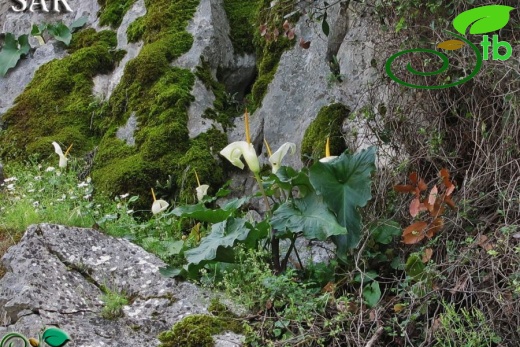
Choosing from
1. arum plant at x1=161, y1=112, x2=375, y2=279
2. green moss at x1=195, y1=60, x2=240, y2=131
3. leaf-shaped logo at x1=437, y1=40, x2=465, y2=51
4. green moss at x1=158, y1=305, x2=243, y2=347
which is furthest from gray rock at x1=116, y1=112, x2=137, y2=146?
leaf-shaped logo at x1=437, y1=40, x2=465, y2=51

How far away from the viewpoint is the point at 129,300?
4121 mm

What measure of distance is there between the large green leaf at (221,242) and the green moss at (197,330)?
0.33 metres

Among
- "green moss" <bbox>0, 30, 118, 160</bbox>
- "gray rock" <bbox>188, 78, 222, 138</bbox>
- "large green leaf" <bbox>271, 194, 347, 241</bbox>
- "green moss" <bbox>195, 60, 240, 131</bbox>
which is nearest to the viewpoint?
"large green leaf" <bbox>271, 194, 347, 241</bbox>

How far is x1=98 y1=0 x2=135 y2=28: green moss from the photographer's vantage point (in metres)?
7.43

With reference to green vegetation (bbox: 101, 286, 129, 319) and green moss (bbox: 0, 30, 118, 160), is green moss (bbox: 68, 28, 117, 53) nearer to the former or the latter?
green moss (bbox: 0, 30, 118, 160)

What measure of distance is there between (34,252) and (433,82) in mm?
2464

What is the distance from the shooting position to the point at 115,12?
24.6ft

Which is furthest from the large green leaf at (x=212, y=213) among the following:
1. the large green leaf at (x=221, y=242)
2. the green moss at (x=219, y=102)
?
the green moss at (x=219, y=102)

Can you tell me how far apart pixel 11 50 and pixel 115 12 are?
1.18m

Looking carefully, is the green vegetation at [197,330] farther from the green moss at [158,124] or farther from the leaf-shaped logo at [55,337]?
the green moss at [158,124]

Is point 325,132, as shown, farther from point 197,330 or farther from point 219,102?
point 197,330

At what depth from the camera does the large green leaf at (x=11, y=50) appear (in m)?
7.52

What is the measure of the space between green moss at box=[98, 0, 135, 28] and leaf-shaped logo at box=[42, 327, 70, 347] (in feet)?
14.7

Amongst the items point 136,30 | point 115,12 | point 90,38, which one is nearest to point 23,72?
point 90,38
